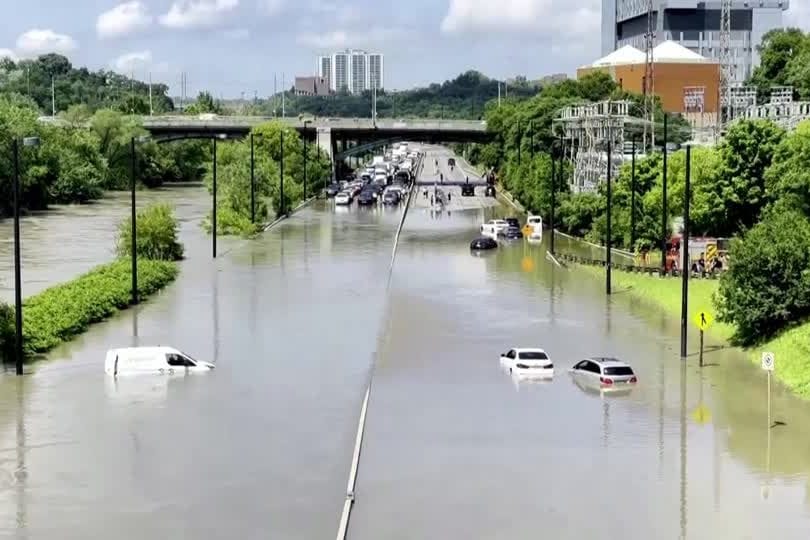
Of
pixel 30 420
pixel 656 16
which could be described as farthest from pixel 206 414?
pixel 656 16

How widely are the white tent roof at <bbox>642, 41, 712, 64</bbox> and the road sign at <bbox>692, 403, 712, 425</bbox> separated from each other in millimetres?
102879

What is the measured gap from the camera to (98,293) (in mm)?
41312

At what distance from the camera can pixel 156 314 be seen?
40.9 m

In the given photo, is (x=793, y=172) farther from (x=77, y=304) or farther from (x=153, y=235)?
(x=153, y=235)

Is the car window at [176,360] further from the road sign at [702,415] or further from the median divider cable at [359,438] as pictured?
the road sign at [702,415]

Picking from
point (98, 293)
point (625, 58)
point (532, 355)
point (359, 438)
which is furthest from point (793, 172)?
point (625, 58)

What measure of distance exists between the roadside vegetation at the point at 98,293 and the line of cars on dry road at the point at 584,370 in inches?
488

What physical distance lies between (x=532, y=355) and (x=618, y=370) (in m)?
2.34

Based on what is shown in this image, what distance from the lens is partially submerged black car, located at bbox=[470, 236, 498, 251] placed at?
203 feet

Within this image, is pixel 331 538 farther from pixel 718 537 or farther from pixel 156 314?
pixel 156 314

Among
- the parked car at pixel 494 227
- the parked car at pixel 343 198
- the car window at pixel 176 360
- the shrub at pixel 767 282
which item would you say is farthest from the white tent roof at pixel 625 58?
the car window at pixel 176 360

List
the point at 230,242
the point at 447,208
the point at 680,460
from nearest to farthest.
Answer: the point at 680,460 → the point at 230,242 → the point at 447,208

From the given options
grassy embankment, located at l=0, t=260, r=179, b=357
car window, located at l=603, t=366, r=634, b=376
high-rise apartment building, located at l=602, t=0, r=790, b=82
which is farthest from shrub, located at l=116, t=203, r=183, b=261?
high-rise apartment building, located at l=602, t=0, r=790, b=82

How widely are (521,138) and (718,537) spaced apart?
90.1m
